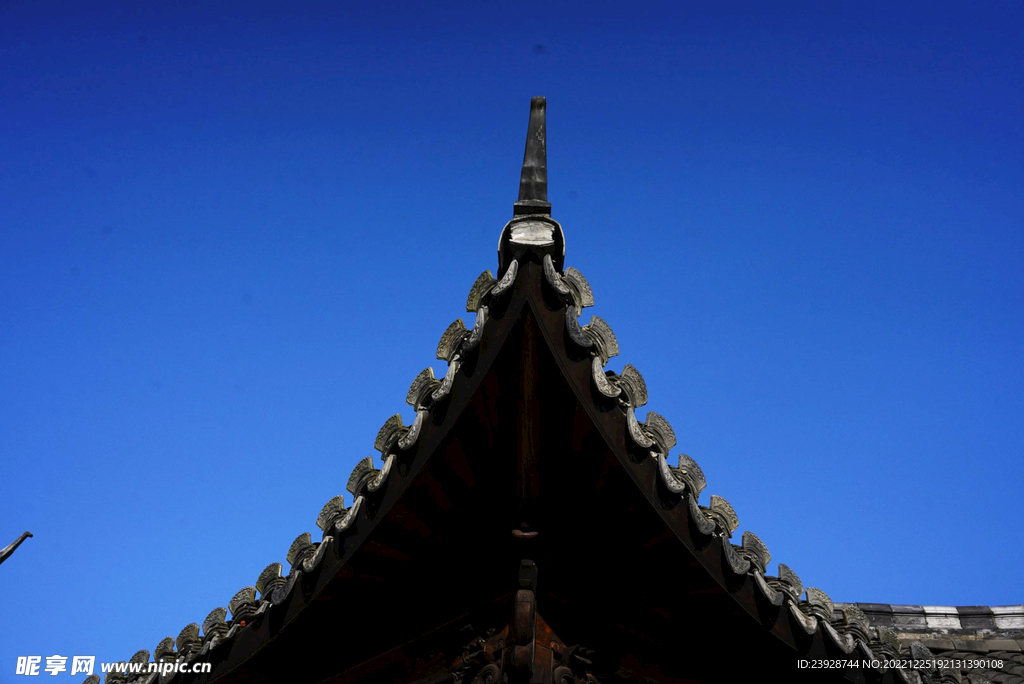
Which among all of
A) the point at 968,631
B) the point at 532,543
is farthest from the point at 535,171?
the point at 968,631

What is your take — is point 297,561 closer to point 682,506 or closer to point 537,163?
point 682,506

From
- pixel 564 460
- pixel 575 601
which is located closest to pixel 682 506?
pixel 564 460

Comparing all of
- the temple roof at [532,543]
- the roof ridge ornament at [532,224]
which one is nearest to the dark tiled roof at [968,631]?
the temple roof at [532,543]

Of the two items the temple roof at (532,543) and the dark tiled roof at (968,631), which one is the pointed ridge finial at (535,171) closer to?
the temple roof at (532,543)

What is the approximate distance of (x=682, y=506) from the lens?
525cm

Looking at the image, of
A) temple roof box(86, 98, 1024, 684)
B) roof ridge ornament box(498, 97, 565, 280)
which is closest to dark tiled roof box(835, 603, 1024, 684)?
temple roof box(86, 98, 1024, 684)

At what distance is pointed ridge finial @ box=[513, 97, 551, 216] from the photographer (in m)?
5.40

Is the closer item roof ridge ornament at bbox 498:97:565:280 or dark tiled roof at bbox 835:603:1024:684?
roof ridge ornament at bbox 498:97:565:280

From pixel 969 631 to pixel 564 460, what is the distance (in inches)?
243

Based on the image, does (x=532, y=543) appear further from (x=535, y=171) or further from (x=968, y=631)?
(x=968, y=631)

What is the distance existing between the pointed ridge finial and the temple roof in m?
0.01

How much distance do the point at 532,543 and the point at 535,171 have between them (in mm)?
2506

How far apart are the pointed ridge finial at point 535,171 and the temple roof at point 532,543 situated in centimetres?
1

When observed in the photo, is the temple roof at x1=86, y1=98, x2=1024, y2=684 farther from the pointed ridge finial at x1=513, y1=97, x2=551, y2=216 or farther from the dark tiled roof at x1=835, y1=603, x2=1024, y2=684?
the dark tiled roof at x1=835, y1=603, x2=1024, y2=684
